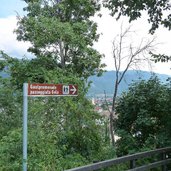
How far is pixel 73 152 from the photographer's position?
9367mm

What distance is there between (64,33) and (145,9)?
13.1 meters

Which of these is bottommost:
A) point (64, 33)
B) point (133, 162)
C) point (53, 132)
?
point (133, 162)

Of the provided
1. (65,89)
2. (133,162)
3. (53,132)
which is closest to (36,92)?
(65,89)

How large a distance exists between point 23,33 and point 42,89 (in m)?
21.9

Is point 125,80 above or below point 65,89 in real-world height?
above

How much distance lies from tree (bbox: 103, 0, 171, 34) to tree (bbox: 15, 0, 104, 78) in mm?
12511

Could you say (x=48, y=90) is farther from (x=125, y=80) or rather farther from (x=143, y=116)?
(x=125, y=80)

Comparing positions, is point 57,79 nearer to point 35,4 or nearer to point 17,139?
point 17,139

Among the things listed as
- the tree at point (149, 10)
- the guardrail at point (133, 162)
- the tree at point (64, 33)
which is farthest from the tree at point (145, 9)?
the tree at point (64, 33)

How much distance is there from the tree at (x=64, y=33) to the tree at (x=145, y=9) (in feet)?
41.0

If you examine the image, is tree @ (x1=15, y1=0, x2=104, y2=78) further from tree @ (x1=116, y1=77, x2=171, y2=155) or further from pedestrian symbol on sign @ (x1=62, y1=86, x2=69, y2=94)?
pedestrian symbol on sign @ (x1=62, y1=86, x2=69, y2=94)

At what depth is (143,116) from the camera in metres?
12.9

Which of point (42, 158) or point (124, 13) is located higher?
point (124, 13)

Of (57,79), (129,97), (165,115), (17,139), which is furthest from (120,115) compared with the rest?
(17,139)
